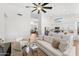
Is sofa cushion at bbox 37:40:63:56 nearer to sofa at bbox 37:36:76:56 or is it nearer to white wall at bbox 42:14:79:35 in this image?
sofa at bbox 37:36:76:56

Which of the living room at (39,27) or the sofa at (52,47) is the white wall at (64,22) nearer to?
the living room at (39,27)

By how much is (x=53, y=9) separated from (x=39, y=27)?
12.8 inches

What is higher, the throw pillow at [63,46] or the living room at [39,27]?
the living room at [39,27]

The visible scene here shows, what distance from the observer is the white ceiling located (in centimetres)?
165

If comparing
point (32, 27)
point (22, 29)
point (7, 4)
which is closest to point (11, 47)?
point (22, 29)

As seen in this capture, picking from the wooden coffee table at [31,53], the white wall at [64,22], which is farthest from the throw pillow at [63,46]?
the wooden coffee table at [31,53]

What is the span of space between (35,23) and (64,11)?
1.46 feet

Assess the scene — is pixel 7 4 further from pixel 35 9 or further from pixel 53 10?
pixel 53 10

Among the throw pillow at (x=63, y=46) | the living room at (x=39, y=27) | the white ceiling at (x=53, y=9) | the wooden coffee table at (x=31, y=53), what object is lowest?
the wooden coffee table at (x=31, y=53)

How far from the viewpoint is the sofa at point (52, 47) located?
1.62 metres

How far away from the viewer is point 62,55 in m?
1.65

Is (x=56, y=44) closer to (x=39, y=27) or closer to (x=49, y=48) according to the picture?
(x=49, y=48)

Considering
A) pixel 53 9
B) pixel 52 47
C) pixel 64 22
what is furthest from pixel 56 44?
pixel 53 9

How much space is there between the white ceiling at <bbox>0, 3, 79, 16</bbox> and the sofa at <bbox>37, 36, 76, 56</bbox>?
1.22 feet
